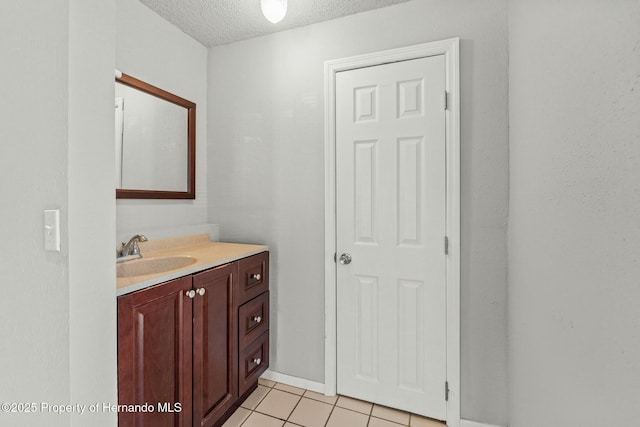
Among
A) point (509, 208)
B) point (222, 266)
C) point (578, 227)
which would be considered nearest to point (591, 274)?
point (578, 227)

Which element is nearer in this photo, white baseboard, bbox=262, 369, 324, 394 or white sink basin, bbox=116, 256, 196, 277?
white sink basin, bbox=116, 256, 196, 277

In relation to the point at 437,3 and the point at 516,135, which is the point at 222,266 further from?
the point at 437,3

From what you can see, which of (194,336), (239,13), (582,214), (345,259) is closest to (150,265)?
(194,336)

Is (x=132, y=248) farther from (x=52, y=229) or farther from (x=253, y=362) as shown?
(x=253, y=362)

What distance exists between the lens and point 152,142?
6.06 feet

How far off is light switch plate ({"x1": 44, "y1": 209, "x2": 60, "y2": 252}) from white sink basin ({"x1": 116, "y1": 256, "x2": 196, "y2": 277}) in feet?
2.24

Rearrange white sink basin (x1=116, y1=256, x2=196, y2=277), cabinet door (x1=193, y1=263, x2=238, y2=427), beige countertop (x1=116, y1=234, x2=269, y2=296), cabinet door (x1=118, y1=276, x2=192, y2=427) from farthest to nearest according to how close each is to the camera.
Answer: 1. white sink basin (x1=116, y1=256, x2=196, y2=277)
2. cabinet door (x1=193, y1=263, x2=238, y2=427)
3. beige countertop (x1=116, y1=234, x2=269, y2=296)
4. cabinet door (x1=118, y1=276, x2=192, y2=427)

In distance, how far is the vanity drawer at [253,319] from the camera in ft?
5.69

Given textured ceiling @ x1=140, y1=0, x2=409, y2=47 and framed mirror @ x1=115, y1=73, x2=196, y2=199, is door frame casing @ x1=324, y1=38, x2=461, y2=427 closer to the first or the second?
textured ceiling @ x1=140, y1=0, x2=409, y2=47

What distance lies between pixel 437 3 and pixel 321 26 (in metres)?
0.69

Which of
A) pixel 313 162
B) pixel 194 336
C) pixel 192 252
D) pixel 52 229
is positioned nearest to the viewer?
pixel 52 229

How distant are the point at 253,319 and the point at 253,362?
10.6 inches

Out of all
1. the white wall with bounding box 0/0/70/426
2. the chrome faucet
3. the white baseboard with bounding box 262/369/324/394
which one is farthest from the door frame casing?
the chrome faucet

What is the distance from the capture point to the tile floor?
1648 mm
